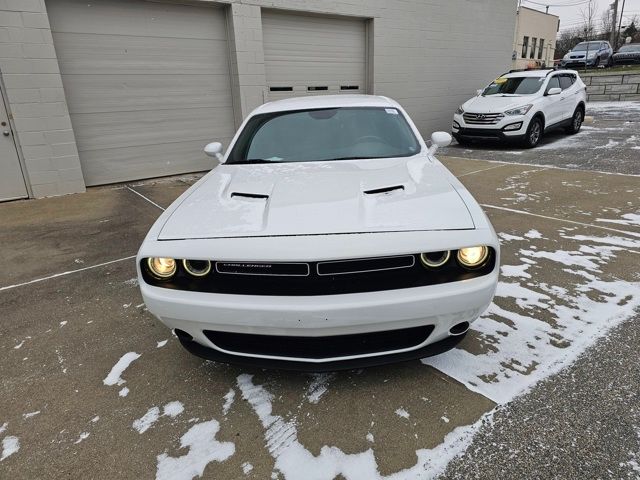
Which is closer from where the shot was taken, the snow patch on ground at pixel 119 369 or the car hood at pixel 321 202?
the car hood at pixel 321 202

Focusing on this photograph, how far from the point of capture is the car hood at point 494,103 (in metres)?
9.62

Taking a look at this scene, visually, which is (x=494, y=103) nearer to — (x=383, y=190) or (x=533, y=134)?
(x=533, y=134)

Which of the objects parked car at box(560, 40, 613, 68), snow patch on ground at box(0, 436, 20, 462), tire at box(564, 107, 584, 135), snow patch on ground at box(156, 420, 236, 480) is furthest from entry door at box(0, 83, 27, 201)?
parked car at box(560, 40, 613, 68)

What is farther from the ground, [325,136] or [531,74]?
[531,74]

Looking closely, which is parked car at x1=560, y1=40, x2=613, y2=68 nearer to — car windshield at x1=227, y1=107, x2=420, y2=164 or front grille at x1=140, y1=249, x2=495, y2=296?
car windshield at x1=227, y1=107, x2=420, y2=164

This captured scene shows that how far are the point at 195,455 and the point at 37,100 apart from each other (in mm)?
6706

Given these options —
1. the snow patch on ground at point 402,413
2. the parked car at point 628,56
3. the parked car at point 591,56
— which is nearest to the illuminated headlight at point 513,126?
the snow patch on ground at point 402,413

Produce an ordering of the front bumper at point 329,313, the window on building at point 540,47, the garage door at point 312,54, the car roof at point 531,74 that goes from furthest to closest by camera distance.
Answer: the window on building at point 540,47
the car roof at point 531,74
the garage door at point 312,54
the front bumper at point 329,313

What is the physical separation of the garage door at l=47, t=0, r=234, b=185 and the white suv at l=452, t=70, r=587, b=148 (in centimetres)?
566

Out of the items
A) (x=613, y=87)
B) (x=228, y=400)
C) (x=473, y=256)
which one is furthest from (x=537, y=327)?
(x=613, y=87)

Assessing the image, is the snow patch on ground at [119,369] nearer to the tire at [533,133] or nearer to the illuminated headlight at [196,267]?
the illuminated headlight at [196,267]

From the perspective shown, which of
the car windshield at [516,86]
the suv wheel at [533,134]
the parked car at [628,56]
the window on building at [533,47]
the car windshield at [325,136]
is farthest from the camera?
the window on building at [533,47]

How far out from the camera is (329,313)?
1.91 meters

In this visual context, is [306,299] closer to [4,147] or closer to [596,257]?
[596,257]
